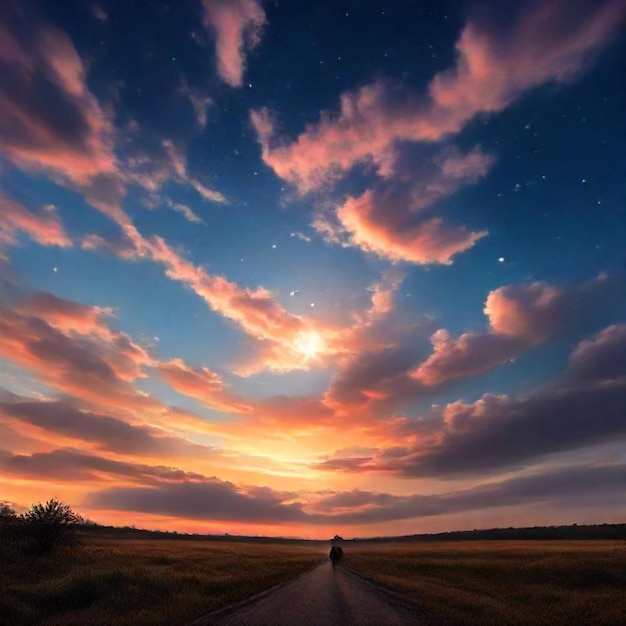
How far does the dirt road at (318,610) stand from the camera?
47.6 feet

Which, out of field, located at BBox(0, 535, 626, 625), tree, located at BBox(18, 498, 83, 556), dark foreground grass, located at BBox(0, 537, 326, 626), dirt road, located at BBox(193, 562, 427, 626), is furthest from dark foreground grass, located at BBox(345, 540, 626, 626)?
tree, located at BBox(18, 498, 83, 556)

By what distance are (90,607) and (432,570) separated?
3059 cm

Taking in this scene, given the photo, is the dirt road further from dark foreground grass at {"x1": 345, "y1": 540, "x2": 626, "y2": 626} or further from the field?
dark foreground grass at {"x1": 345, "y1": 540, "x2": 626, "y2": 626}

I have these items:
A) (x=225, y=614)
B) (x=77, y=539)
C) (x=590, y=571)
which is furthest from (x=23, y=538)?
(x=590, y=571)

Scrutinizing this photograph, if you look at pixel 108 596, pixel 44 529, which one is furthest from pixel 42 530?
pixel 108 596

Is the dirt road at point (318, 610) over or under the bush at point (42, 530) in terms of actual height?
under

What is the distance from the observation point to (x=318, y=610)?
16594mm

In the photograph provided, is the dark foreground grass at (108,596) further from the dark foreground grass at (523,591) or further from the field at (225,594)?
the dark foreground grass at (523,591)

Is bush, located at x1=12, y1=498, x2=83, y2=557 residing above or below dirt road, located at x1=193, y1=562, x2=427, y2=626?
above

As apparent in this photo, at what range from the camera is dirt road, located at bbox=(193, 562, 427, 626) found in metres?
14.5

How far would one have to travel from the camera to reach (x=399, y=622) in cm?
1502

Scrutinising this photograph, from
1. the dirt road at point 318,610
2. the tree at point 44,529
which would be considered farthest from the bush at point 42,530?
the dirt road at point 318,610

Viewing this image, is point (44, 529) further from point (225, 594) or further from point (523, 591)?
point (523, 591)

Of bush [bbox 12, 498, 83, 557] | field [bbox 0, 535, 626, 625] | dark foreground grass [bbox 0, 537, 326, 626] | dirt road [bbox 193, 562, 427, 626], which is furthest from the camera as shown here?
bush [bbox 12, 498, 83, 557]
